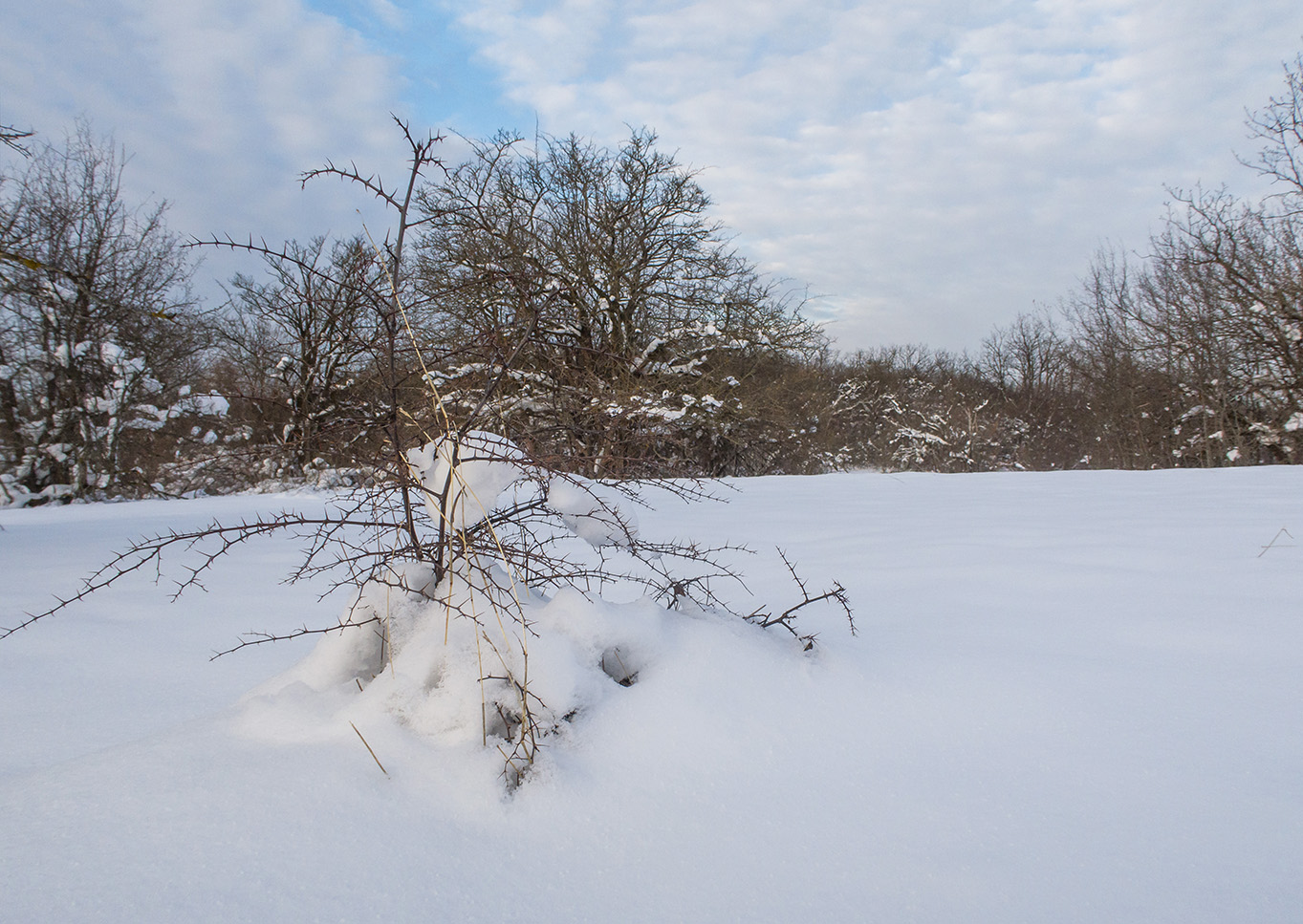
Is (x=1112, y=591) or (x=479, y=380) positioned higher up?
(x=479, y=380)

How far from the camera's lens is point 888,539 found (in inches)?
117

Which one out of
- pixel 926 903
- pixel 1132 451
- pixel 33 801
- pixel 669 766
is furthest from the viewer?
pixel 1132 451

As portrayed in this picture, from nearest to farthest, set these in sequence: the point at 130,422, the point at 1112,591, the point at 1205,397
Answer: the point at 1112,591
the point at 130,422
the point at 1205,397

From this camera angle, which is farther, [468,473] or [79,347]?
[79,347]

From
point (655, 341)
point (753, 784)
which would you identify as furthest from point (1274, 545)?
point (655, 341)

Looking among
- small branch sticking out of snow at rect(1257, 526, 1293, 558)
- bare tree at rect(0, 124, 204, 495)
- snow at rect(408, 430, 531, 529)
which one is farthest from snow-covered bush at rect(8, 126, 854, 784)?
bare tree at rect(0, 124, 204, 495)

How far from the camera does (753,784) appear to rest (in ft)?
3.79

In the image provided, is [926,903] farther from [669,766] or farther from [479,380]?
[479,380]

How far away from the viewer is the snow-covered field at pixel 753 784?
0.90 metres

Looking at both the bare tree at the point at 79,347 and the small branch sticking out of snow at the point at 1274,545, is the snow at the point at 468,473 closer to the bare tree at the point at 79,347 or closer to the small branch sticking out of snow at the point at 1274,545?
the small branch sticking out of snow at the point at 1274,545

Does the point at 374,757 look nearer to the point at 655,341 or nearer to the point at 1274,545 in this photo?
the point at 1274,545

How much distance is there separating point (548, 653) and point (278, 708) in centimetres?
49

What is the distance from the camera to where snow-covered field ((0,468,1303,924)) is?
90cm

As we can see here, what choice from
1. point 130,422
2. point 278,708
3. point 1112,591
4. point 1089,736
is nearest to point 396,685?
point 278,708
